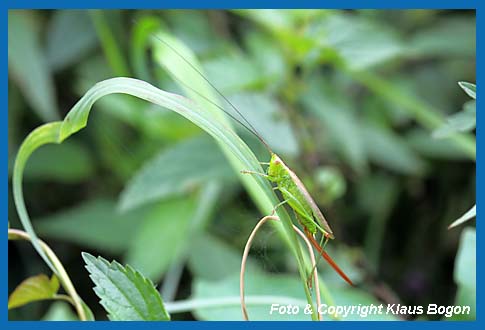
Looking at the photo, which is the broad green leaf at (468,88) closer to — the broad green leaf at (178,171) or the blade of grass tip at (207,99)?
the blade of grass tip at (207,99)

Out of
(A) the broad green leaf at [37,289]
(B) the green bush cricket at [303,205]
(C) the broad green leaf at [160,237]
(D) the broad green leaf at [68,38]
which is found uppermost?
(D) the broad green leaf at [68,38]

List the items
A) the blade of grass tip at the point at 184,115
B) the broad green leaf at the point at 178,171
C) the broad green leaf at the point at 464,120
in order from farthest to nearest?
the broad green leaf at the point at 178,171 → the broad green leaf at the point at 464,120 → the blade of grass tip at the point at 184,115

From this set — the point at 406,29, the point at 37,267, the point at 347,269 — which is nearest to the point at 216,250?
the point at 347,269

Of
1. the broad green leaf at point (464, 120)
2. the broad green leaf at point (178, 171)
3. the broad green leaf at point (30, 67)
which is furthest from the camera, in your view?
the broad green leaf at point (30, 67)

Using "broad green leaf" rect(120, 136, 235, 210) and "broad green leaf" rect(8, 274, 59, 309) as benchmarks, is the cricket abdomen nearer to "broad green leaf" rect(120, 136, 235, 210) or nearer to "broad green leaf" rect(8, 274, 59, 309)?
"broad green leaf" rect(8, 274, 59, 309)

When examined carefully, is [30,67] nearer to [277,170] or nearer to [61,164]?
[61,164]

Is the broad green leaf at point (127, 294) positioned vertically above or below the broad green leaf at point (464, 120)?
below

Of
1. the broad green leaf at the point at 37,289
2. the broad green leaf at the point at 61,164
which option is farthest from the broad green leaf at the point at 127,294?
the broad green leaf at the point at 61,164
